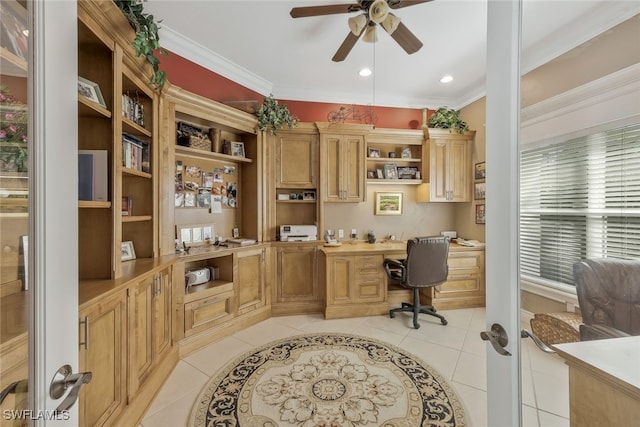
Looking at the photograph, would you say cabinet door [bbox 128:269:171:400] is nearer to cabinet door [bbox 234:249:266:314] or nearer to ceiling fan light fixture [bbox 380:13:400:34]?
cabinet door [bbox 234:249:266:314]

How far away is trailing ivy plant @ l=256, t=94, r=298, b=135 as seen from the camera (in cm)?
321

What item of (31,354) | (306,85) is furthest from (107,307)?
(306,85)

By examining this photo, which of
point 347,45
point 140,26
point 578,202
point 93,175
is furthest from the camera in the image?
point 347,45

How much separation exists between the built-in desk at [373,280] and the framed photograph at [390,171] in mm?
1034

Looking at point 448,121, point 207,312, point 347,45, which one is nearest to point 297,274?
point 207,312

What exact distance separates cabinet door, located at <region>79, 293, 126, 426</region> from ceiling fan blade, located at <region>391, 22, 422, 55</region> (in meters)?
2.66

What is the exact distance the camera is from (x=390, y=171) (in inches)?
154

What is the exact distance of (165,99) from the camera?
238 centimetres

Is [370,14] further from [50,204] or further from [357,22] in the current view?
[50,204]

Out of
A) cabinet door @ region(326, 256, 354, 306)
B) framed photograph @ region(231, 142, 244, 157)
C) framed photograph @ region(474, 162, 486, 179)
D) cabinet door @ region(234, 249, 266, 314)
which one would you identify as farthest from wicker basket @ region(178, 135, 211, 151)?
framed photograph @ region(474, 162, 486, 179)

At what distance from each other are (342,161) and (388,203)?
102cm

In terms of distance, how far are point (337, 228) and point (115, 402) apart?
115 inches

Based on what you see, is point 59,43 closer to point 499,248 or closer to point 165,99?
point 499,248

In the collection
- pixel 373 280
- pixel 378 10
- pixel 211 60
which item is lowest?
pixel 373 280
